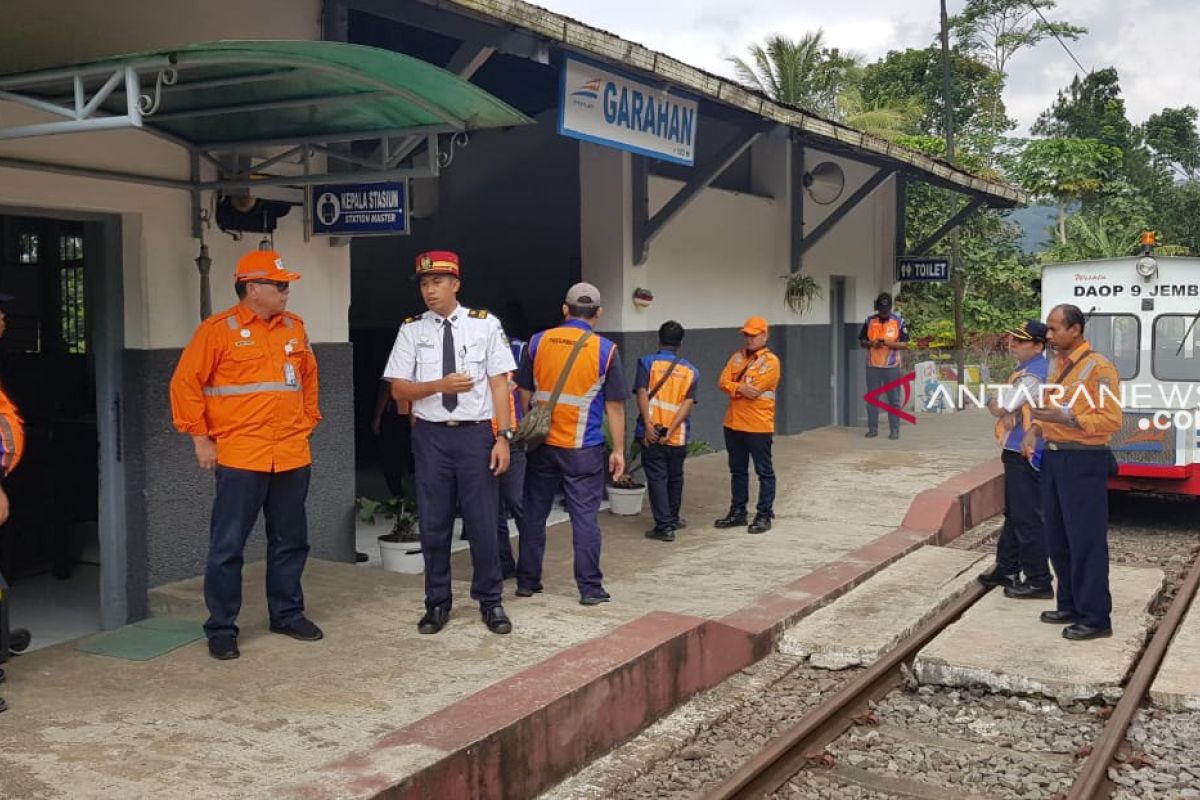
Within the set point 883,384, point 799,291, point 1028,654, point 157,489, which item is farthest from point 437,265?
point 883,384

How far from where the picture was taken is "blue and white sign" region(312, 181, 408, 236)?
24.3ft

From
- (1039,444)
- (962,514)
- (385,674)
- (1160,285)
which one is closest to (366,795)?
(385,674)

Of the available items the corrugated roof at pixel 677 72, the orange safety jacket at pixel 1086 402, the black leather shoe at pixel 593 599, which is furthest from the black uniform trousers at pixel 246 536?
the orange safety jacket at pixel 1086 402

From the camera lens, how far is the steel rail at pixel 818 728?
5.12 metres

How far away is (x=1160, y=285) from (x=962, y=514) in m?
2.91

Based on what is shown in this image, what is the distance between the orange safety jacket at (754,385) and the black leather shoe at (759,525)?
2.44 ft

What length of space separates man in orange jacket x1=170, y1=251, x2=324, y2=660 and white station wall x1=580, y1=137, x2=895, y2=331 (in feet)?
21.5

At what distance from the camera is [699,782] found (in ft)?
17.4

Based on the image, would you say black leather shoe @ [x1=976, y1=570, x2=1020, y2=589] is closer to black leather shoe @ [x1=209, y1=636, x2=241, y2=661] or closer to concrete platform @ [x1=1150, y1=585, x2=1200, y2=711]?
concrete platform @ [x1=1150, y1=585, x2=1200, y2=711]

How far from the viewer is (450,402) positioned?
6.01 meters

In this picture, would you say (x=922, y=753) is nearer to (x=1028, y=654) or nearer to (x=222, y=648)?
(x=1028, y=654)

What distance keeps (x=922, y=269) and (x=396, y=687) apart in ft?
50.1

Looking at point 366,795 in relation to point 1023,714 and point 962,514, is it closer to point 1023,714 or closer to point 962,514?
point 1023,714

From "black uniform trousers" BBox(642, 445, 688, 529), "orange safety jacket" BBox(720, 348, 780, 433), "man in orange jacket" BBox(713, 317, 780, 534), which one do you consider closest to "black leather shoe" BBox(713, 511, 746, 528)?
"man in orange jacket" BBox(713, 317, 780, 534)
